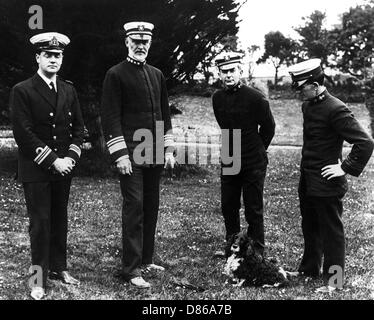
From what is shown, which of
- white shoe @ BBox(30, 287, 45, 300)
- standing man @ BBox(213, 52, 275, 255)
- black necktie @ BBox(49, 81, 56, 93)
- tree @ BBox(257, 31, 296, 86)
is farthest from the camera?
tree @ BBox(257, 31, 296, 86)

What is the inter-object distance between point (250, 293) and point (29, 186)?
216 centimetres

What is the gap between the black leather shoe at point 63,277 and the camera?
500 cm

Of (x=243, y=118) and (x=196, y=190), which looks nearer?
(x=243, y=118)

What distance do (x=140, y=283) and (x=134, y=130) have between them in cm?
144

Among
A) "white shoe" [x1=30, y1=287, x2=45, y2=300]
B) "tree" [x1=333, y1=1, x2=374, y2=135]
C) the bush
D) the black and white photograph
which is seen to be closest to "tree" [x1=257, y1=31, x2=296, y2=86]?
"tree" [x1=333, y1=1, x2=374, y2=135]

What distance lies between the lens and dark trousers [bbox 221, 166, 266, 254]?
5758mm

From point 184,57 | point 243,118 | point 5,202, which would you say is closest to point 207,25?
point 184,57

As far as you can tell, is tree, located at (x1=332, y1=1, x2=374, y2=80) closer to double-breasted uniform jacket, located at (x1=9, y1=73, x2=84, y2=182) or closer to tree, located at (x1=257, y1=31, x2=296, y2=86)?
tree, located at (x1=257, y1=31, x2=296, y2=86)

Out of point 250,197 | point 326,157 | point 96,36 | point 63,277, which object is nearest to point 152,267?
point 63,277

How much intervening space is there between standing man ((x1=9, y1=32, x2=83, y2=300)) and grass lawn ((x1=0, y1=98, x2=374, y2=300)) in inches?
19.6

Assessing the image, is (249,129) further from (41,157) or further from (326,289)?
(41,157)

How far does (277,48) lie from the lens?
45.6 m

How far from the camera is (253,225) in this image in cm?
582

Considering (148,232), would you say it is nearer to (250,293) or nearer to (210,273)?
(210,273)
